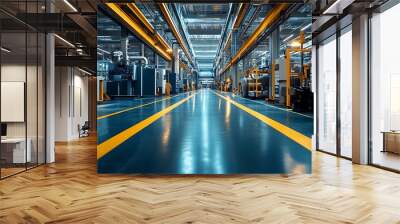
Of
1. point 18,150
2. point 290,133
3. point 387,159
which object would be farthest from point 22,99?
point 387,159

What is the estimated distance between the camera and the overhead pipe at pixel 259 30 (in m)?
5.36

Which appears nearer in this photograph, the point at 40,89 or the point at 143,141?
the point at 143,141

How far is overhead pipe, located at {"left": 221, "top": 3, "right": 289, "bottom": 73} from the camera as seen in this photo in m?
5.36

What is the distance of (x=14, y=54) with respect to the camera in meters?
6.88

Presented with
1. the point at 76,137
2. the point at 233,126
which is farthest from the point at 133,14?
the point at 76,137

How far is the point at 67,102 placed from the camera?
11.4m

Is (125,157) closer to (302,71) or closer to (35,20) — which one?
(35,20)

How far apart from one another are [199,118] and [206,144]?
420 millimetres

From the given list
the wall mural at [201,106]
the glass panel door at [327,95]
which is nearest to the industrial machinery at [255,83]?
the wall mural at [201,106]

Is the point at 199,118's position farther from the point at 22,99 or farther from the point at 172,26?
the point at 22,99

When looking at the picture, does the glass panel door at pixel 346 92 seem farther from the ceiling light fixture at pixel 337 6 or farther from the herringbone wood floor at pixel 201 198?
the ceiling light fixture at pixel 337 6

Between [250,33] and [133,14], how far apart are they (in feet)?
5.94

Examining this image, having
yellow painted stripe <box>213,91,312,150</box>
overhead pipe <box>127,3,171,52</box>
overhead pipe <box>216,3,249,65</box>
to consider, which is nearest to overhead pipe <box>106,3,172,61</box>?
overhead pipe <box>127,3,171,52</box>

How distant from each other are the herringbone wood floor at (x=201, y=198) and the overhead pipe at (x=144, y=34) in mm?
1971
